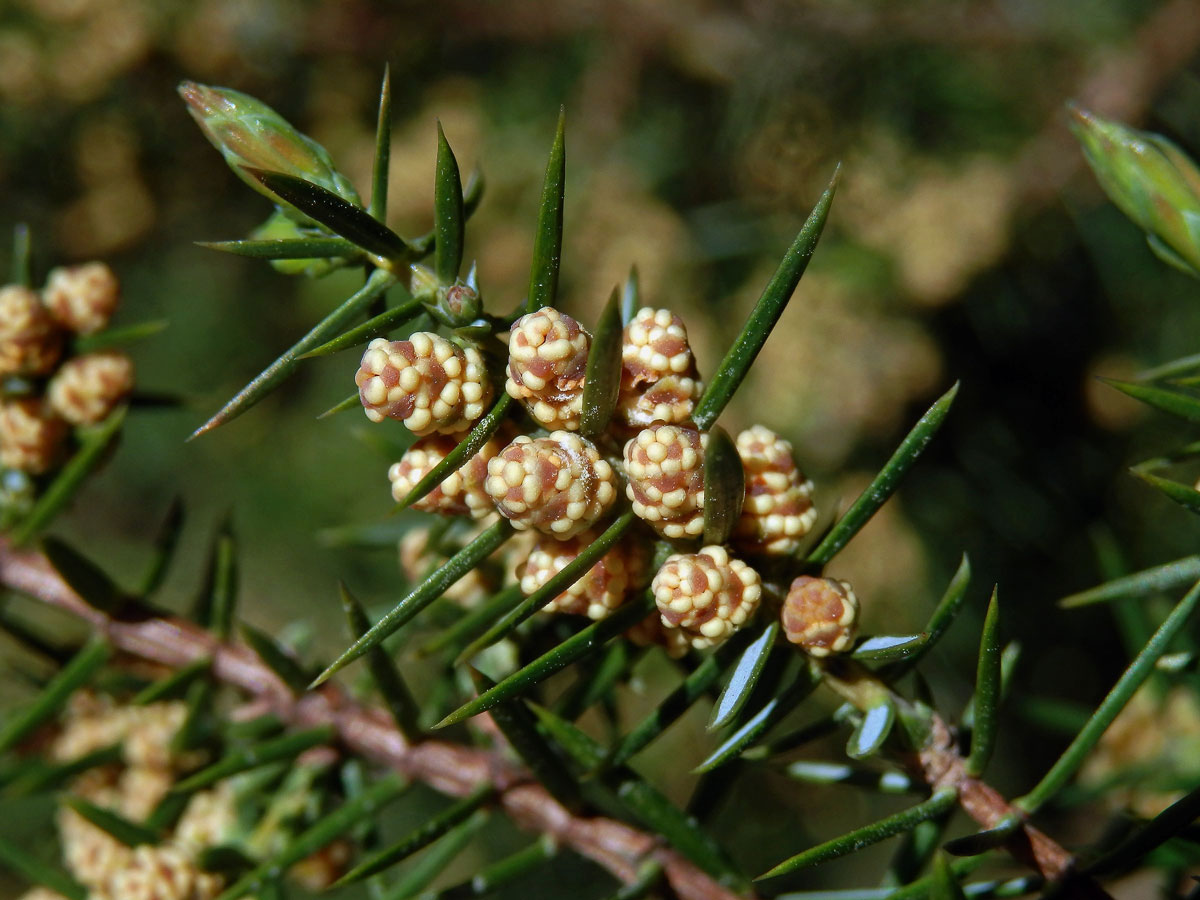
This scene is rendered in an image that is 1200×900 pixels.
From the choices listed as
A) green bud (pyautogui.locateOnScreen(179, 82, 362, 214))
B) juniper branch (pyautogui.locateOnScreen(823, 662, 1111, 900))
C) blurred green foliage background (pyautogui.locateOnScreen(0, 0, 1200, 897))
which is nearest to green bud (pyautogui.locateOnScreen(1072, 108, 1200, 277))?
juniper branch (pyautogui.locateOnScreen(823, 662, 1111, 900))

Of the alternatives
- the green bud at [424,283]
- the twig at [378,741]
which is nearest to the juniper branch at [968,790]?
the twig at [378,741]

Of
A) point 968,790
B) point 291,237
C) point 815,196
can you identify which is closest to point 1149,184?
point 968,790

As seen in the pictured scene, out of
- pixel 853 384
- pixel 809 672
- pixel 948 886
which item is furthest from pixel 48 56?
pixel 948 886

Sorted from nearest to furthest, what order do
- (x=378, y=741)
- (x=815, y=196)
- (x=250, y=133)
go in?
(x=250, y=133) < (x=378, y=741) < (x=815, y=196)

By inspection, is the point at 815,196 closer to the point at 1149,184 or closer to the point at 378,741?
the point at 1149,184

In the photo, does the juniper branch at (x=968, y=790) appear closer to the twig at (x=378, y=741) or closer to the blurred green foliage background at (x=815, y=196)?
the twig at (x=378, y=741)

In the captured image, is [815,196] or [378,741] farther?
[815,196]
